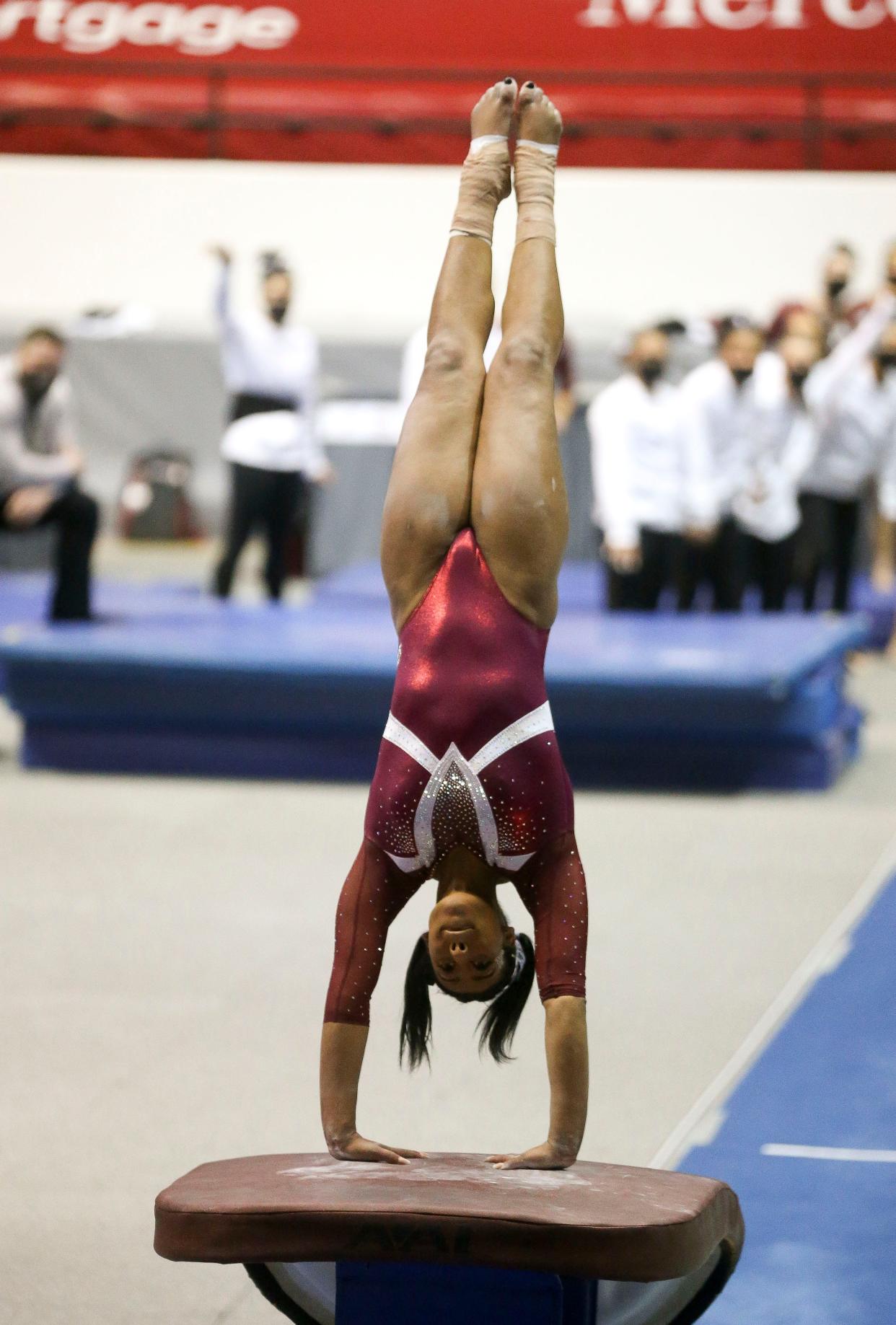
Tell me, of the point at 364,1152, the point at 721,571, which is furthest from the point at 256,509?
the point at 364,1152

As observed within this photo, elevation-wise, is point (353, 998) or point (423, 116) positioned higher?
point (423, 116)

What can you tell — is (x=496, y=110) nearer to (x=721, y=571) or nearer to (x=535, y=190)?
(x=535, y=190)

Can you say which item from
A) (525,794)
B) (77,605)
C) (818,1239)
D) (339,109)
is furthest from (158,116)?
(818,1239)

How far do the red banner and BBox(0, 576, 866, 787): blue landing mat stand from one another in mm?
1762

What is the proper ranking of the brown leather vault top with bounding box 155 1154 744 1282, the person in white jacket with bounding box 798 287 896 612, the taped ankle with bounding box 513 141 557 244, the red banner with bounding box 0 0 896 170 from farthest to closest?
the person in white jacket with bounding box 798 287 896 612 < the red banner with bounding box 0 0 896 170 < the taped ankle with bounding box 513 141 557 244 < the brown leather vault top with bounding box 155 1154 744 1282

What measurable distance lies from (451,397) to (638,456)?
183 inches

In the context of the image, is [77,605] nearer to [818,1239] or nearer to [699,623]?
[699,623]

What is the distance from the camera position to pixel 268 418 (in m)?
7.96

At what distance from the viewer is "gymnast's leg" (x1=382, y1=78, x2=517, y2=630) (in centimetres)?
285

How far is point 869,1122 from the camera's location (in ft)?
11.6

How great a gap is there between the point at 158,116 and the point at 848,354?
13.6ft

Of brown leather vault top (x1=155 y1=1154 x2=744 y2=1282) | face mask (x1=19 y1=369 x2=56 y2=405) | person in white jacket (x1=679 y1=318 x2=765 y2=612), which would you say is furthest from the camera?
person in white jacket (x1=679 y1=318 x2=765 y2=612)

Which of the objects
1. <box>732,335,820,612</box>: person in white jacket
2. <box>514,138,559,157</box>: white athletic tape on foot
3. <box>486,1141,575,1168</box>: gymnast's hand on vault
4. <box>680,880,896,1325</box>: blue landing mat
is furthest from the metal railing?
<box>486,1141,575,1168</box>: gymnast's hand on vault

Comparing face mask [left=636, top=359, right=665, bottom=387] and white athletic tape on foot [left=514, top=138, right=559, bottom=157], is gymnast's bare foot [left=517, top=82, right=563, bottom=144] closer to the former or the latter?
white athletic tape on foot [left=514, top=138, right=559, bottom=157]
